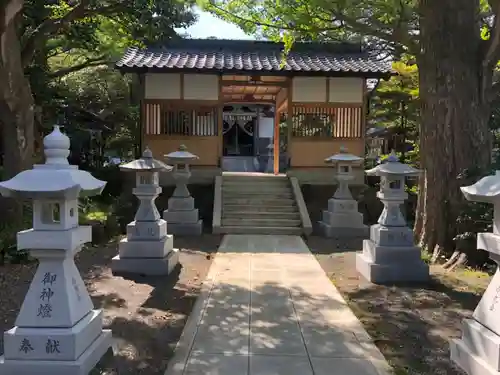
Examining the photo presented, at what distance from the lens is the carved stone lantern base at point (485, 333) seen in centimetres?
383

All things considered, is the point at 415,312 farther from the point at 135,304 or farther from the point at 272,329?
the point at 135,304

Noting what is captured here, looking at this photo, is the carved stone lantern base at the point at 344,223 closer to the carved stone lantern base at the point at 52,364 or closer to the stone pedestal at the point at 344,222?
the stone pedestal at the point at 344,222

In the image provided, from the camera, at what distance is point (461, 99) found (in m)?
8.63

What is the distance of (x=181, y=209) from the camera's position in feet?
41.9

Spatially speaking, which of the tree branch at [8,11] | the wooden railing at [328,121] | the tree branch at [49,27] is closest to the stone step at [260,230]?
the wooden railing at [328,121]

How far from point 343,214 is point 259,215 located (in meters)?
2.36

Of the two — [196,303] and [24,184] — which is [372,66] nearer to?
[196,303]

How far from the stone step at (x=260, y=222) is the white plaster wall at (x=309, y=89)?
499cm

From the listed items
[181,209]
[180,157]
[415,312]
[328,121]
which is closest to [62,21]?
[180,157]

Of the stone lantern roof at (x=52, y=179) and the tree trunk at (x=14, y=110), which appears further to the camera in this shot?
the tree trunk at (x=14, y=110)

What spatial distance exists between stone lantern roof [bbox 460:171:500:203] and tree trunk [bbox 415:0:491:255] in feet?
15.8

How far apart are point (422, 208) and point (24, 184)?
7.40 m

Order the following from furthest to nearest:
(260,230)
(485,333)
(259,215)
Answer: (259,215)
(260,230)
(485,333)

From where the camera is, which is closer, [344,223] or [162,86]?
[344,223]
